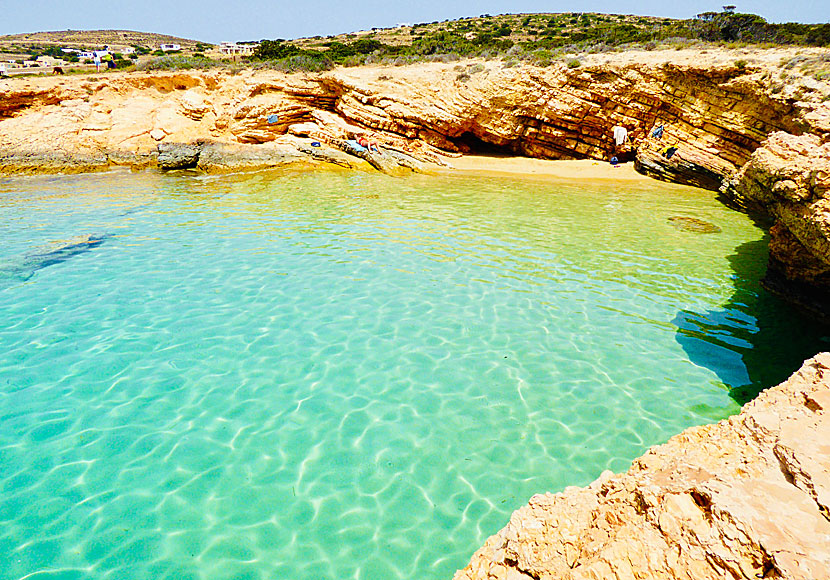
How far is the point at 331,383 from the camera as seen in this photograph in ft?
16.8

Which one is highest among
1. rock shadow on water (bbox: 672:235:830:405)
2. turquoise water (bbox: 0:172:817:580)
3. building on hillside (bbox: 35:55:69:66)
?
building on hillside (bbox: 35:55:69:66)

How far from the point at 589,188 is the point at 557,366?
12.2 metres

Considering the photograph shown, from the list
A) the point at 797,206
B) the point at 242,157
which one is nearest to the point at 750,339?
the point at 797,206

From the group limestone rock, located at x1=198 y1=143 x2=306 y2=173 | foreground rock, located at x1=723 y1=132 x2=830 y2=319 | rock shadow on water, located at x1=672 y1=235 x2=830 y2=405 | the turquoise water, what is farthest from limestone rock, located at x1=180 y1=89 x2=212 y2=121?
rock shadow on water, located at x1=672 y1=235 x2=830 y2=405

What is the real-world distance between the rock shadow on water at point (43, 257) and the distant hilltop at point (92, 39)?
7564 centimetres

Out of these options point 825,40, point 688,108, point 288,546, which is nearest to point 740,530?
point 288,546

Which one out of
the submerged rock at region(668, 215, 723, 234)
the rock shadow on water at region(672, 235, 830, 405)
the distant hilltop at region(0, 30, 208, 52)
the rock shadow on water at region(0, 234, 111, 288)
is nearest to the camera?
the rock shadow on water at region(672, 235, 830, 405)

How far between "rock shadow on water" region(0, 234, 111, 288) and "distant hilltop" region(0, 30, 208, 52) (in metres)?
75.6

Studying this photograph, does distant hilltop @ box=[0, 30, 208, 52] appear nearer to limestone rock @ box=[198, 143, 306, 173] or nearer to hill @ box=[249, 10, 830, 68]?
hill @ box=[249, 10, 830, 68]

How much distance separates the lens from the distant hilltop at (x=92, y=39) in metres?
73.1

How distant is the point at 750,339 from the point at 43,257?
40.3 feet

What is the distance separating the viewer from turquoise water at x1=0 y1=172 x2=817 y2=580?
3.42 m

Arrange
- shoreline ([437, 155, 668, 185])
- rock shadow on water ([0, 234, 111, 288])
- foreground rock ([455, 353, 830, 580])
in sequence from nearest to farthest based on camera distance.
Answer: foreground rock ([455, 353, 830, 580]), rock shadow on water ([0, 234, 111, 288]), shoreline ([437, 155, 668, 185])

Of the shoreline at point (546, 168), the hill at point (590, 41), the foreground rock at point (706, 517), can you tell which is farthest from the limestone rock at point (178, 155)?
the foreground rock at point (706, 517)
